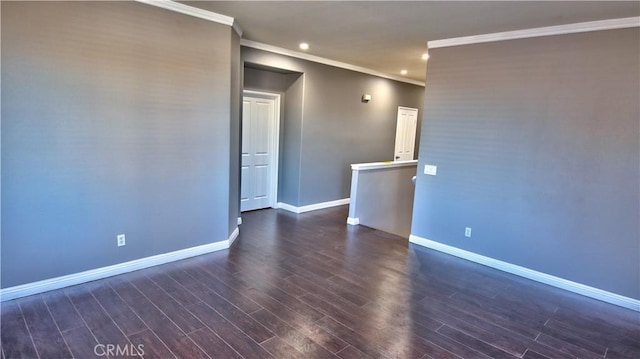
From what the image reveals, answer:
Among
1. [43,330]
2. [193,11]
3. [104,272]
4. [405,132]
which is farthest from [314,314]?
[405,132]

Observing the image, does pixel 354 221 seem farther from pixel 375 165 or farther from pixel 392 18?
pixel 392 18

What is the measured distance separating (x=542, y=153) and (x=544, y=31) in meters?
1.22

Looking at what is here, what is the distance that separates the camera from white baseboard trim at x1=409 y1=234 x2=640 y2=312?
129 inches

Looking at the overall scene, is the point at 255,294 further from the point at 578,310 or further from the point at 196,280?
the point at 578,310

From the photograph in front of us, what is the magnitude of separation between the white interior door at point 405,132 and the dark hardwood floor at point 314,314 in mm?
4085

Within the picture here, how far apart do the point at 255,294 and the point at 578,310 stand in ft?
9.51

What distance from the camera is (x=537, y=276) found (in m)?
3.72

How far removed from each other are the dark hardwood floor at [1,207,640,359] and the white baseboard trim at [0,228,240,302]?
8cm

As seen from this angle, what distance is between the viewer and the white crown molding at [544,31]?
311cm

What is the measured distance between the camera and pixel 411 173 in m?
6.45

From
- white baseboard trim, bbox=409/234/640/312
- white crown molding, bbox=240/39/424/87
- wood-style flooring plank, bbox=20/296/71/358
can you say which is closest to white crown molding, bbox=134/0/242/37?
white crown molding, bbox=240/39/424/87

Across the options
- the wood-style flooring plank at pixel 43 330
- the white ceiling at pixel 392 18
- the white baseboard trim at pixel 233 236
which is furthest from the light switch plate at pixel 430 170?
the wood-style flooring plank at pixel 43 330

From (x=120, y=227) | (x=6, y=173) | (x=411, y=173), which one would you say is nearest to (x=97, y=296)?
(x=120, y=227)

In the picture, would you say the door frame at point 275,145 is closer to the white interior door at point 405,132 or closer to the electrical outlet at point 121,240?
the white interior door at point 405,132
